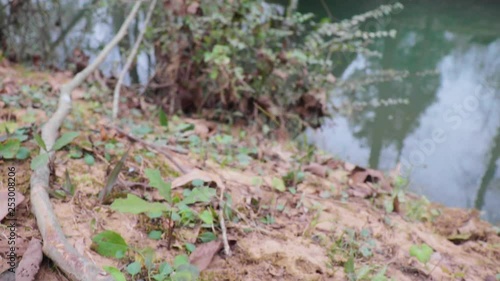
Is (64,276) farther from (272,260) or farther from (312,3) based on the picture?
(312,3)

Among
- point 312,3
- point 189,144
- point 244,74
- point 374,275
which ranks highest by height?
point 312,3

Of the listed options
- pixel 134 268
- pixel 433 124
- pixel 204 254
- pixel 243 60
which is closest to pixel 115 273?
pixel 134 268

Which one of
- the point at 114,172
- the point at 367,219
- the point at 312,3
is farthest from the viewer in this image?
the point at 312,3

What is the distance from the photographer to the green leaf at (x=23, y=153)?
1.41 meters

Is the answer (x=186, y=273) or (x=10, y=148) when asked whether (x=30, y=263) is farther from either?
(x=10, y=148)

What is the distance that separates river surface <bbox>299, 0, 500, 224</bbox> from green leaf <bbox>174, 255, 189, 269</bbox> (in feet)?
5.54

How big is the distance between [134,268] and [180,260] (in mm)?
122

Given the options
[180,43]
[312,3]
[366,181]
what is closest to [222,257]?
[366,181]

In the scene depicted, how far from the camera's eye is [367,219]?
1.71 m

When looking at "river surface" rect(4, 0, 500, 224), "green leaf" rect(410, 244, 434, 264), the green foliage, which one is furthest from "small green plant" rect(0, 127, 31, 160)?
"river surface" rect(4, 0, 500, 224)

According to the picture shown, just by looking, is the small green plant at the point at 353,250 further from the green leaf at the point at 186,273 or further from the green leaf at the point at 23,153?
the green leaf at the point at 23,153

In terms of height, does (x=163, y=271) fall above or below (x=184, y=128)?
below

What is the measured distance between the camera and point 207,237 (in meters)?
1.25

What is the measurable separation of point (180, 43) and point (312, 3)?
249 inches
